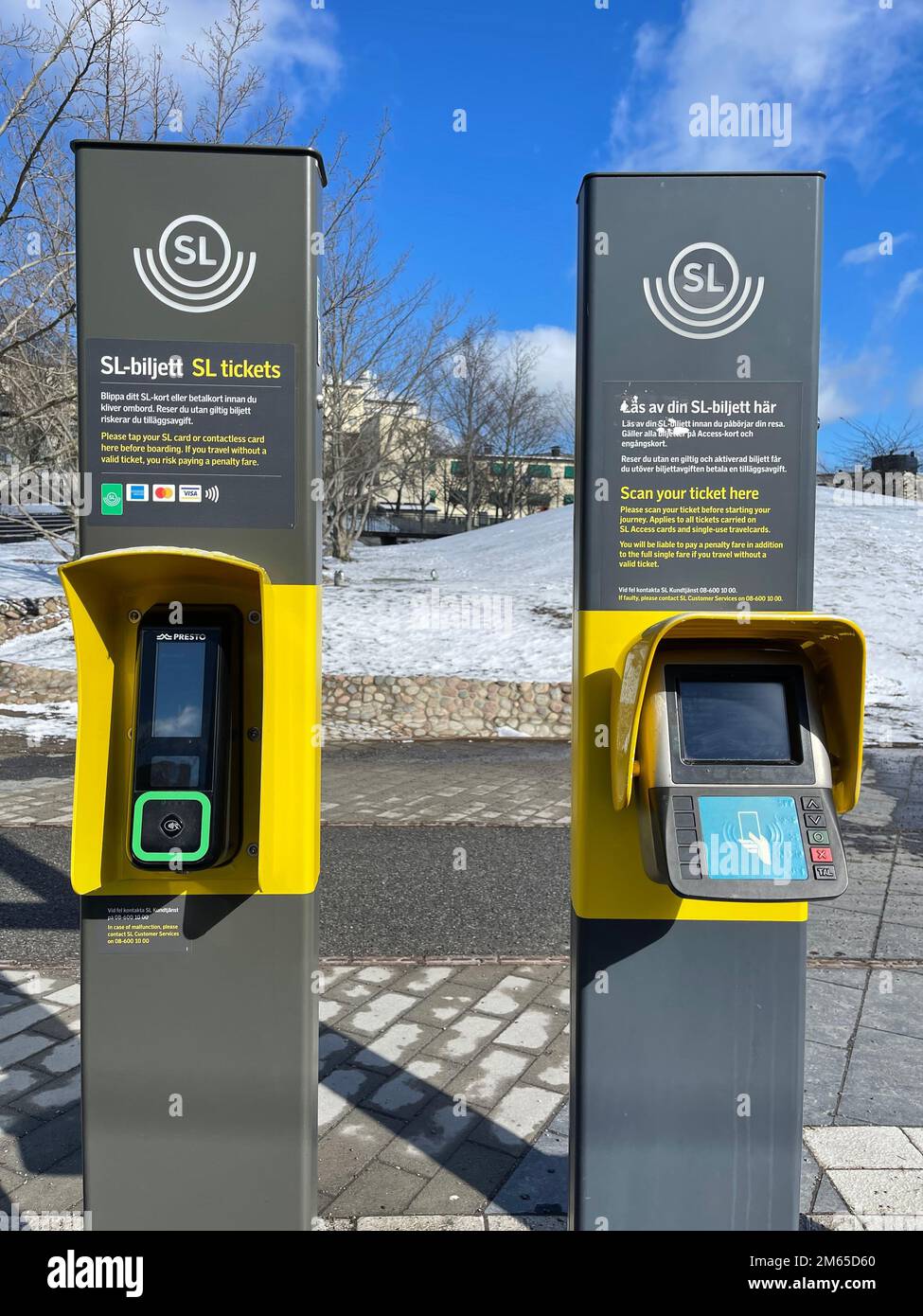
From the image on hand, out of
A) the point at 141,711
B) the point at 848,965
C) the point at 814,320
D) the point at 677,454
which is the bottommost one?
the point at 848,965

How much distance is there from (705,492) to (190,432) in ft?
4.23

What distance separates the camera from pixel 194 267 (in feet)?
7.49

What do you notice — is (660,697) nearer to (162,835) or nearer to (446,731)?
(162,835)

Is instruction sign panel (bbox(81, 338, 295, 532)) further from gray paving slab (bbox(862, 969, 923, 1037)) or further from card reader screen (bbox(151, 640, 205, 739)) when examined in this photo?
gray paving slab (bbox(862, 969, 923, 1037))

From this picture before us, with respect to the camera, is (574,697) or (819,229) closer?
(819,229)

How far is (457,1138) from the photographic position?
3.21 metres

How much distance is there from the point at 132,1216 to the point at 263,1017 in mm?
620

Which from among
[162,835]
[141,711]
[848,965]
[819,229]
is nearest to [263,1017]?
[162,835]

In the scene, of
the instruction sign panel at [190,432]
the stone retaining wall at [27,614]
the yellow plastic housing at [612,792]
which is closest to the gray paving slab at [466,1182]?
the yellow plastic housing at [612,792]

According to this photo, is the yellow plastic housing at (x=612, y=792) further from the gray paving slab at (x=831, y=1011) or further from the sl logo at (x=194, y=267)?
the gray paving slab at (x=831, y=1011)

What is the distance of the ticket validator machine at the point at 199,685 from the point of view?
2262mm

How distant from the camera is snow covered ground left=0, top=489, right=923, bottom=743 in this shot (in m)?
12.3

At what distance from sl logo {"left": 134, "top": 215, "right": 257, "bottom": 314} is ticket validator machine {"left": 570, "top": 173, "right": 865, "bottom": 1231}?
34.5 inches

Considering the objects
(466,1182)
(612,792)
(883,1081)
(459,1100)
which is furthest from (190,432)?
(883,1081)
